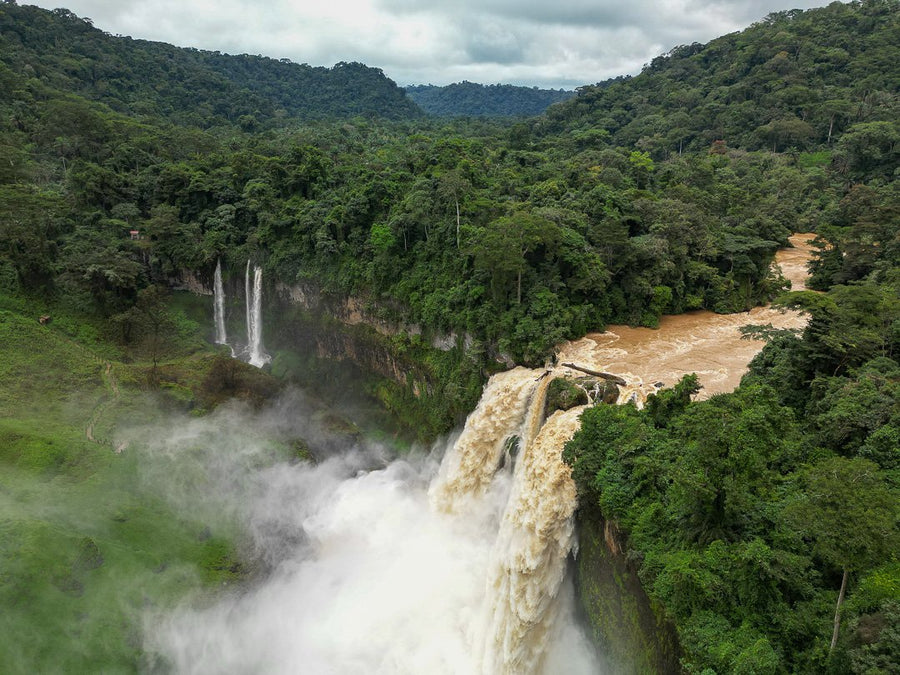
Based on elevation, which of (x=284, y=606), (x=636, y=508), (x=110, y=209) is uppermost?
(x=110, y=209)

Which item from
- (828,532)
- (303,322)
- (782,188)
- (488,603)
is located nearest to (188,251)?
(303,322)

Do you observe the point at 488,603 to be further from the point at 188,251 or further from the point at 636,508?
the point at 188,251

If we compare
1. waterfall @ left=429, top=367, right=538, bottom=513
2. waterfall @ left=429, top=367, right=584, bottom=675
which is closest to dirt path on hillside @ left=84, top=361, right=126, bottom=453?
waterfall @ left=429, top=367, right=538, bottom=513

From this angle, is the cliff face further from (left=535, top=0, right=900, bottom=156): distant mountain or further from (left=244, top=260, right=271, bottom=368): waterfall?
(left=535, top=0, right=900, bottom=156): distant mountain

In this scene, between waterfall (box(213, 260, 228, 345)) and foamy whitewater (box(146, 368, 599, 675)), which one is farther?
waterfall (box(213, 260, 228, 345))

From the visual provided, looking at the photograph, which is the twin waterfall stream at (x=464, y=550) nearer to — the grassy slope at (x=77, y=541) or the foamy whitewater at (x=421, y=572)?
the foamy whitewater at (x=421, y=572)

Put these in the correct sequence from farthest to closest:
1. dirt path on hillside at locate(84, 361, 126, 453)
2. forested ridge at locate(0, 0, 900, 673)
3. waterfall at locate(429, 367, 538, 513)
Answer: dirt path on hillside at locate(84, 361, 126, 453) → waterfall at locate(429, 367, 538, 513) → forested ridge at locate(0, 0, 900, 673)

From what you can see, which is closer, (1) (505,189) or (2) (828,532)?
(2) (828,532)
